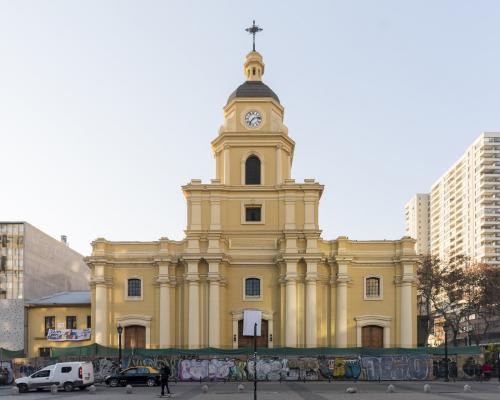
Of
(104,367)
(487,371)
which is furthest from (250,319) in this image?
(487,371)

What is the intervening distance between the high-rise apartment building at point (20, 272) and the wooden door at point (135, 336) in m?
14.7

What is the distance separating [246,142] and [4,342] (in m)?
30.6

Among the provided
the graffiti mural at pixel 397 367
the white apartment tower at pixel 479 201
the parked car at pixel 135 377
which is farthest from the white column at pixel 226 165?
the white apartment tower at pixel 479 201

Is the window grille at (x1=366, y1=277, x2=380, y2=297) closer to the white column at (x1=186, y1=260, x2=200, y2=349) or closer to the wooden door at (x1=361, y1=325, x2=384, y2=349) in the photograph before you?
the wooden door at (x1=361, y1=325, x2=384, y2=349)

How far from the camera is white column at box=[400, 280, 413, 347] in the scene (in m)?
59.2

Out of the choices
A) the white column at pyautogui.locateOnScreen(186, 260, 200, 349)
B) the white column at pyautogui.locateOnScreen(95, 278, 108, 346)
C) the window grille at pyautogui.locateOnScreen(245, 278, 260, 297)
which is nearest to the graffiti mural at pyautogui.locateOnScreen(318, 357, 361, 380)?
the window grille at pyautogui.locateOnScreen(245, 278, 260, 297)

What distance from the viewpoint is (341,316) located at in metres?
59.6

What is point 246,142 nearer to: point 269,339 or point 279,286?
point 279,286

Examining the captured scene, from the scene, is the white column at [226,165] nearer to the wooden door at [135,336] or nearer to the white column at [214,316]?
the white column at [214,316]

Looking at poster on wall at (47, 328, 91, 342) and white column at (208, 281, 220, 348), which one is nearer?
white column at (208, 281, 220, 348)

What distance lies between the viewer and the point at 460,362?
51469 millimetres

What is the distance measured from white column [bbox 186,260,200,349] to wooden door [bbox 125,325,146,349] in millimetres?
4090

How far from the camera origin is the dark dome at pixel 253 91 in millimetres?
64188

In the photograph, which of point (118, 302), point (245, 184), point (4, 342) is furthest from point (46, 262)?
point (245, 184)
